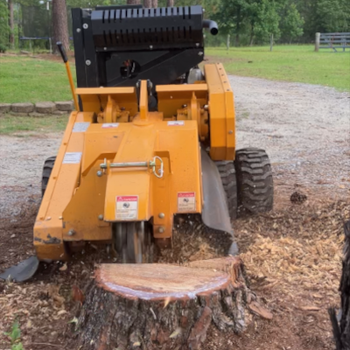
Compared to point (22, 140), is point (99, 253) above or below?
above

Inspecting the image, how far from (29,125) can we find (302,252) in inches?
286

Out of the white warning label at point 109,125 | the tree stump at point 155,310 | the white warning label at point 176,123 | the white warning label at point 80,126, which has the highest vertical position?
the white warning label at point 176,123

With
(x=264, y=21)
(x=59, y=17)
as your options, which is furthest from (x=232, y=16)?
(x=59, y=17)

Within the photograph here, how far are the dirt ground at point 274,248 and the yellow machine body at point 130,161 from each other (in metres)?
0.40

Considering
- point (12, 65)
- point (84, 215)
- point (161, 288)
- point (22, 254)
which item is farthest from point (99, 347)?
point (12, 65)

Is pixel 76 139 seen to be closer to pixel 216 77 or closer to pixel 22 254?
pixel 22 254

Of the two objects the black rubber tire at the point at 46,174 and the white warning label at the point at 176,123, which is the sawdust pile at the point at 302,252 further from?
the black rubber tire at the point at 46,174

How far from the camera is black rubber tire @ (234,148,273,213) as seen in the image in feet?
16.0

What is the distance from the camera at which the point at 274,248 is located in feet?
13.3

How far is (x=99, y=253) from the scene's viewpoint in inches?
146

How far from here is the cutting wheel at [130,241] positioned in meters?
3.12

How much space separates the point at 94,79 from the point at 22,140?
14.8 ft

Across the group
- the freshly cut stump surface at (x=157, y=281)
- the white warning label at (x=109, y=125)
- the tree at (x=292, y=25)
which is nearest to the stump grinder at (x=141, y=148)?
the white warning label at (x=109, y=125)

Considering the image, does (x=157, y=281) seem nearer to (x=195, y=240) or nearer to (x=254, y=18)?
(x=195, y=240)
